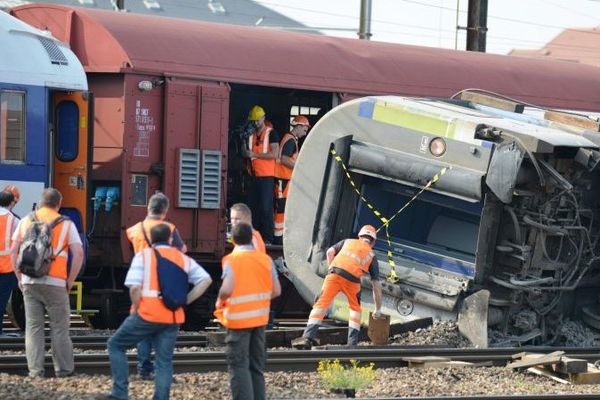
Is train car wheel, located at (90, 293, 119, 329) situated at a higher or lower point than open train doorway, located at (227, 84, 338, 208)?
lower

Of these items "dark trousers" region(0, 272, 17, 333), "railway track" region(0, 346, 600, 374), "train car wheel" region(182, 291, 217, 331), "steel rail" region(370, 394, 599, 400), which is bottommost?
"train car wheel" region(182, 291, 217, 331)

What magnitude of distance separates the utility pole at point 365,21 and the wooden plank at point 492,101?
48.7 ft

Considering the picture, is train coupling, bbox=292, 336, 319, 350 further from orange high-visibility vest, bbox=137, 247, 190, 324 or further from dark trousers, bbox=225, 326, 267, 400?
orange high-visibility vest, bbox=137, 247, 190, 324

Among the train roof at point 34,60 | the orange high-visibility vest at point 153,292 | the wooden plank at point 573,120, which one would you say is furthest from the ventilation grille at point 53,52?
the orange high-visibility vest at point 153,292

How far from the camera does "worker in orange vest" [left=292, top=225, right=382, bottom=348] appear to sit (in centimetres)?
A: 1310

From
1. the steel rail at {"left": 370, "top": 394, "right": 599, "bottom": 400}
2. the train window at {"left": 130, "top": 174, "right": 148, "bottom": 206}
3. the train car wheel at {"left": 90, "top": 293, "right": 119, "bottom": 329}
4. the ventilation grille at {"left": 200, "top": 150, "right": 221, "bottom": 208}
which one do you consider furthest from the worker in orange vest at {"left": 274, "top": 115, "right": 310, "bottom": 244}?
the steel rail at {"left": 370, "top": 394, "right": 599, "bottom": 400}

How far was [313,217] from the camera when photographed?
1460 cm

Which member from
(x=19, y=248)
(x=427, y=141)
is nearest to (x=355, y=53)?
(x=427, y=141)

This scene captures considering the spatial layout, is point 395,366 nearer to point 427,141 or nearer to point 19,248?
point 427,141

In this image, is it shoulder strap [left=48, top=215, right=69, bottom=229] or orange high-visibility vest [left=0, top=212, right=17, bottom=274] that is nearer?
shoulder strap [left=48, top=215, right=69, bottom=229]

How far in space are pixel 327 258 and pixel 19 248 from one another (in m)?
4.36

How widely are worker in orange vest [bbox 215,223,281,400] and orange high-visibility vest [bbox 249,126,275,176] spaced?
7.32 meters

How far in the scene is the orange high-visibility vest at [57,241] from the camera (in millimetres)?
10203

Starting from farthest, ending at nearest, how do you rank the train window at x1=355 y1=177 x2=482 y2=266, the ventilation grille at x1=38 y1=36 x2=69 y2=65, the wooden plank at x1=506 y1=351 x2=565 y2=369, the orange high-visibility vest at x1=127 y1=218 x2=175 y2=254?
1. the ventilation grille at x1=38 y1=36 x2=69 y2=65
2. the train window at x1=355 y1=177 x2=482 y2=266
3. the wooden plank at x1=506 y1=351 x2=565 y2=369
4. the orange high-visibility vest at x1=127 y1=218 x2=175 y2=254
